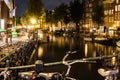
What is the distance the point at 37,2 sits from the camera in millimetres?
108562

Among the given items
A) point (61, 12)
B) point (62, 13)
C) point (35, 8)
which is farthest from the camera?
point (61, 12)

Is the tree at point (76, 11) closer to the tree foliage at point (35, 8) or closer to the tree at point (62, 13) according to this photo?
the tree at point (62, 13)

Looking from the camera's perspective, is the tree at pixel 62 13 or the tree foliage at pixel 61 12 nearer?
the tree at pixel 62 13

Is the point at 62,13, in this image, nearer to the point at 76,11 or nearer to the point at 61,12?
the point at 61,12

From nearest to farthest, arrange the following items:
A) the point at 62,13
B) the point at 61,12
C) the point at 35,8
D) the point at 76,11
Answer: the point at 35,8
the point at 76,11
the point at 62,13
the point at 61,12

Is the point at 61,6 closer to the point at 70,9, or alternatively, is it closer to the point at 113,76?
the point at 70,9

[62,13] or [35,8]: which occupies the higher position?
[35,8]

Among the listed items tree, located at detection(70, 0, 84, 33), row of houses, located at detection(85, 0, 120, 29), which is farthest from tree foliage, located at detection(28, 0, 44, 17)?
row of houses, located at detection(85, 0, 120, 29)

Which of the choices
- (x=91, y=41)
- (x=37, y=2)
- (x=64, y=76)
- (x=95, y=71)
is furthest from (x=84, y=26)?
(x=64, y=76)

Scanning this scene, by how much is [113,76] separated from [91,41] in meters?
70.8

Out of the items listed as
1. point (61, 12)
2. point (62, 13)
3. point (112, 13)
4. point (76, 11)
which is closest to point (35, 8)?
point (76, 11)

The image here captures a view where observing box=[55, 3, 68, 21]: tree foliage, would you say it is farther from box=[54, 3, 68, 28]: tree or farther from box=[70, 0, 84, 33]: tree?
box=[70, 0, 84, 33]: tree

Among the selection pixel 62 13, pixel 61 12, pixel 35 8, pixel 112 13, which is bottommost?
pixel 112 13

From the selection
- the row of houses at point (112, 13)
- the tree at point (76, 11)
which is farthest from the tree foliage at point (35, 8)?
the row of houses at point (112, 13)
